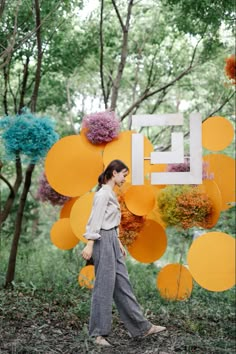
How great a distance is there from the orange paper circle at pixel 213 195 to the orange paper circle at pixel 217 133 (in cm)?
34

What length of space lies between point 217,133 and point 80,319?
7.00ft

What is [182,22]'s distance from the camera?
24.0ft

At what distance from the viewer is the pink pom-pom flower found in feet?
17.1

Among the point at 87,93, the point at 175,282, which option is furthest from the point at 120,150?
the point at 87,93

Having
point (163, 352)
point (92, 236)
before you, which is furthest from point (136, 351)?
point (92, 236)

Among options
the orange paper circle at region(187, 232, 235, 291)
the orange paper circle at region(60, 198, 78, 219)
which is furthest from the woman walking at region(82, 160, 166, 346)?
the orange paper circle at region(60, 198, 78, 219)

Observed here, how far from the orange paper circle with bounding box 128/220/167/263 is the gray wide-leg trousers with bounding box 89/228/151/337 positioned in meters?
1.24

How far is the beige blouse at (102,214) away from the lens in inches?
165

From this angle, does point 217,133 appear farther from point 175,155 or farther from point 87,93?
point 87,93

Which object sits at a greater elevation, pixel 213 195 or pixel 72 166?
pixel 72 166

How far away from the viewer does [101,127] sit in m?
5.20

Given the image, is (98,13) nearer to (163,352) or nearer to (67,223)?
(67,223)

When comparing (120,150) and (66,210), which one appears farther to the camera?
(66,210)

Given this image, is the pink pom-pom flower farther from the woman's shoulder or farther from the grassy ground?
the grassy ground
